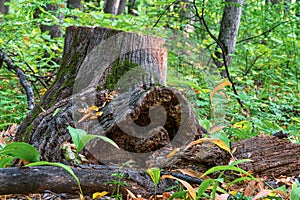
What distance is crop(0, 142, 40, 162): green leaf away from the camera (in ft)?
5.15

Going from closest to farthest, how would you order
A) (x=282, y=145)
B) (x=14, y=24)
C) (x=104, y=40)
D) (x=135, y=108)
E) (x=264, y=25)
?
(x=135, y=108)
(x=282, y=145)
(x=104, y=40)
(x=14, y=24)
(x=264, y=25)

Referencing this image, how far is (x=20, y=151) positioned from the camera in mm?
1598

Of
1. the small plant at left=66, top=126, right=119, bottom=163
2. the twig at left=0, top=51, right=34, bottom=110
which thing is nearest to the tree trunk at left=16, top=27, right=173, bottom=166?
the small plant at left=66, top=126, right=119, bottom=163

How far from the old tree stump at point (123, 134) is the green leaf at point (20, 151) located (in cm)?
7

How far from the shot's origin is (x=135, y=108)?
2121 millimetres

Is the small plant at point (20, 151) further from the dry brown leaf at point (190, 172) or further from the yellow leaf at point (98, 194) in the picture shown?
the dry brown leaf at point (190, 172)

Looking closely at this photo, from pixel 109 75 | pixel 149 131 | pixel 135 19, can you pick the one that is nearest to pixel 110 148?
pixel 149 131

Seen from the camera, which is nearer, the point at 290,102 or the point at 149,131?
the point at 149,131

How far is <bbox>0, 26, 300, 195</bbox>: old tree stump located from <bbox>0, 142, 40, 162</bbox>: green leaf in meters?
0.07

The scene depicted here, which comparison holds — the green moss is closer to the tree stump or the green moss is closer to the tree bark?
the tree stump

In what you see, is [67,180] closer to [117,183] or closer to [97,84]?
[117,183]

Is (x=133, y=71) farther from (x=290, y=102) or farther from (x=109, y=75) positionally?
(x=290, y=102)

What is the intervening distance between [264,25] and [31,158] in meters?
5.85

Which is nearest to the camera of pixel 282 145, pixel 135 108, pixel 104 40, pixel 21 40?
pixel 135 108
